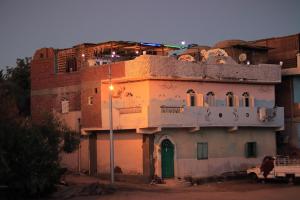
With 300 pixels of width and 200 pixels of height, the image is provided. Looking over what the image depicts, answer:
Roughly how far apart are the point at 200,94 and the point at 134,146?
466 cm

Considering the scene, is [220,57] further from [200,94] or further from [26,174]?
[26,174]

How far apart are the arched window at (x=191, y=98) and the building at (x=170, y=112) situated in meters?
0.06

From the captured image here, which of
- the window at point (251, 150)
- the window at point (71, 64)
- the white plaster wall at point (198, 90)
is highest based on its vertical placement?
the window at point (71, 64)

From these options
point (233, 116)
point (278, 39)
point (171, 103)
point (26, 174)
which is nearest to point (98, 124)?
point (171, 103)

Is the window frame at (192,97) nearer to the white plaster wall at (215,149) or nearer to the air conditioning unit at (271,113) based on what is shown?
the white plaster wall at (215,149)

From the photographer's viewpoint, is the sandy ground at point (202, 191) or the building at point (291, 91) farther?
the building at point (291, 91)

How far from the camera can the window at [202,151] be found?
32281 mm

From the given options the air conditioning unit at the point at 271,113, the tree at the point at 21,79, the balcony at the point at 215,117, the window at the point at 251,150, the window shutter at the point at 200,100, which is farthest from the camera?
the tree at the point at 21,79

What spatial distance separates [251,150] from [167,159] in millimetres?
6347

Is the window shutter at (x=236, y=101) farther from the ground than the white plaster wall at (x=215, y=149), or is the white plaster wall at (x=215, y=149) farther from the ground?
the window shutter at (x=236, y=101)

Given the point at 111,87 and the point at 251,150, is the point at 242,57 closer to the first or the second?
the point at 251,150

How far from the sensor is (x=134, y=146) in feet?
103

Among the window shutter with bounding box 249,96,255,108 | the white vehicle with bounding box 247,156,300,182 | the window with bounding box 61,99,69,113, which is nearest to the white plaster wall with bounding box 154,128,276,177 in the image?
the window shutter with bounding box 249,96,255,108

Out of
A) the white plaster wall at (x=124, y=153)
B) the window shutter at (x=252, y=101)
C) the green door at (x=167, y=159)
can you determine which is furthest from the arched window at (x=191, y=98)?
the window shutter at (x=252, y=101)
